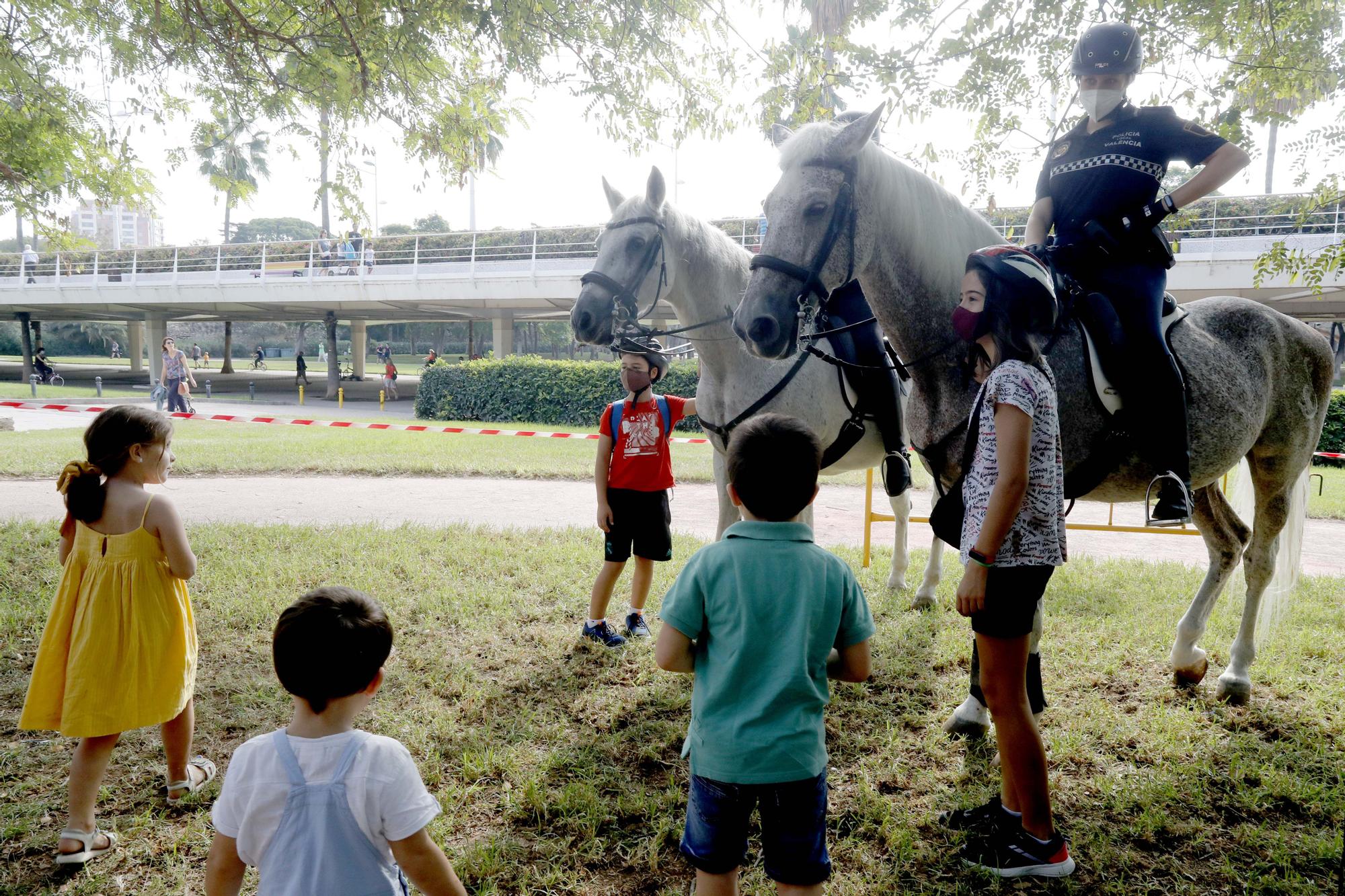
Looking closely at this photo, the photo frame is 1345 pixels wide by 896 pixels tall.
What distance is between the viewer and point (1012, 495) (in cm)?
241

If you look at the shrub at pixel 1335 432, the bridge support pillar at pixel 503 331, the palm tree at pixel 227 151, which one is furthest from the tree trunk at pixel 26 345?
the shrub at pixel 1335 432

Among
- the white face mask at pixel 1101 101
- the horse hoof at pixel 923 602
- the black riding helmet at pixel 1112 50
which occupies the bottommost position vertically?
the horse hoof at pixel 923 602

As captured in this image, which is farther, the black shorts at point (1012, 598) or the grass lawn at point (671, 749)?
the grass lawn at point (671, 749)

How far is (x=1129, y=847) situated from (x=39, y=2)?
878 centimetres

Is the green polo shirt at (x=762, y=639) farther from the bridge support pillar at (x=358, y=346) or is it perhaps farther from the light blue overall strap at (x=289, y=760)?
the bridge support pillar at (x=358, y=346)

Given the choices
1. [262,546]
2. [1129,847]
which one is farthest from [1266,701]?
[262,546]

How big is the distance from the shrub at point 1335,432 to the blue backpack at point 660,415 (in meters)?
15.4

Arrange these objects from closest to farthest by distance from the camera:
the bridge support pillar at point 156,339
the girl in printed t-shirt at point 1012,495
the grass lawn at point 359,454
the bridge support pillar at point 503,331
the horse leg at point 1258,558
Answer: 1. the girl in printed t-shirt at point 1012,495
2. the horse leg at point 1258,558
3. the grass lawn at point 359,454
4. the bridge support pillar at point 503,331
5. the bridge support pillar at point 156,339

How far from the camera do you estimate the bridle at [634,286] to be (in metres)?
4.29

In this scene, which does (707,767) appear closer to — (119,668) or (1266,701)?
(119,668)

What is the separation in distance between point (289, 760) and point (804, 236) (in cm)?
250

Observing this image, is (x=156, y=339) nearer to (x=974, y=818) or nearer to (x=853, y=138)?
(x=853, y=138)

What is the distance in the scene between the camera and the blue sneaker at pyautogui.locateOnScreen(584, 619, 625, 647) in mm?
5031

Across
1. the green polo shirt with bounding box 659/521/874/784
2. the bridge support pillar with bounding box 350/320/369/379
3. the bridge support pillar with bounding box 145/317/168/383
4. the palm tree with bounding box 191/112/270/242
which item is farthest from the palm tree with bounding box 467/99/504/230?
the bridge support pillar with bounding box 350/320/369/379
